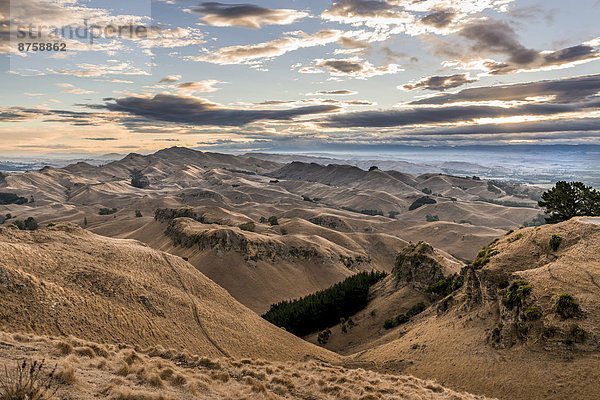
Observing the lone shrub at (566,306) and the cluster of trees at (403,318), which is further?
the cluster of trees at (403,318)

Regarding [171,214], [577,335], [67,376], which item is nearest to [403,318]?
[577,335]

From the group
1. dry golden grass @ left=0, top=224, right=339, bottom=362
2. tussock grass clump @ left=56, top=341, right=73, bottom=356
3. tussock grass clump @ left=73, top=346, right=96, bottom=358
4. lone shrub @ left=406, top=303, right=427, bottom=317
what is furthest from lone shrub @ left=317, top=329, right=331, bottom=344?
tussock grass clump @ left=56, top=341, right=73, bottom=356

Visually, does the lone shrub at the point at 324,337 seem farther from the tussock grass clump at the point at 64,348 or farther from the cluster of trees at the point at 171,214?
the cluster of trees at the point at 171,214

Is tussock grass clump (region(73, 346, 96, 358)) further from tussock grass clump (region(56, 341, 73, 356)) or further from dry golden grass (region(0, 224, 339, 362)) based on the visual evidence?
tussock grass clump (region(56, 341, 73, 356))

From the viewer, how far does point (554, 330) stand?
69.1 ft

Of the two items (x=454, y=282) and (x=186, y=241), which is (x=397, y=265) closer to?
(x=454, y=282)

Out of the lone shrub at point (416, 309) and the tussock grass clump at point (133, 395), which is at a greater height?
the tussock grass clump at point (133, 395)

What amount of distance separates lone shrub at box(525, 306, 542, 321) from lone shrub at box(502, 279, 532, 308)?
3.49 ft

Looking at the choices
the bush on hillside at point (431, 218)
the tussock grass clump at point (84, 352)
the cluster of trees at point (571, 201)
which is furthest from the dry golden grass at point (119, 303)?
the bush on hillside at point (431, 218)

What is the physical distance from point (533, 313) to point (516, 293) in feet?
7.04

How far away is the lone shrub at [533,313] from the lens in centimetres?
2245

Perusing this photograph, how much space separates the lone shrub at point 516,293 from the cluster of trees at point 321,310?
947 inches

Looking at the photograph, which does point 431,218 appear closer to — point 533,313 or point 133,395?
point 533,313

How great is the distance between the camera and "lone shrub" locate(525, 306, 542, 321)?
22.5 m
